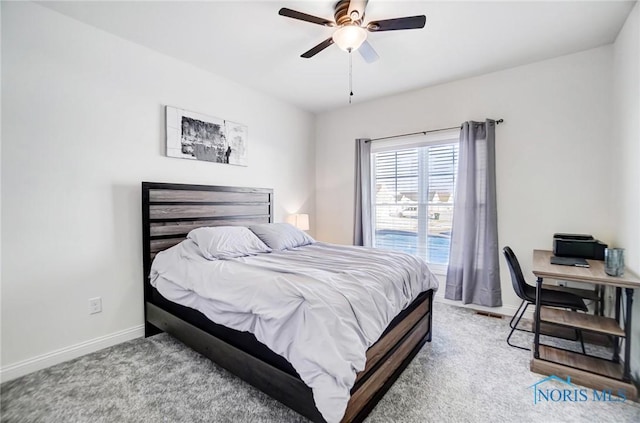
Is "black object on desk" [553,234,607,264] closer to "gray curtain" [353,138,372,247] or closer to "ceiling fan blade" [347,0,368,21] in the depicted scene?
"gray curtain" [353,138,372,247]

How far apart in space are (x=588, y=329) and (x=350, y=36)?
8.84 feet

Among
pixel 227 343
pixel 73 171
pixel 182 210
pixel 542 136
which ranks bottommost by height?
pixel 227 343

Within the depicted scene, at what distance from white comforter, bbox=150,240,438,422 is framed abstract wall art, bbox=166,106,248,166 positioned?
114 cm

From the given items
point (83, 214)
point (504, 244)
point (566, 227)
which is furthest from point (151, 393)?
point (566, 227)

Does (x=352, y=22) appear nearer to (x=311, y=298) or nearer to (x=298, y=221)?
(x=311, y=298)

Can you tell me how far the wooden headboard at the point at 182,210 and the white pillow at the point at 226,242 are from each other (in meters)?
0.32

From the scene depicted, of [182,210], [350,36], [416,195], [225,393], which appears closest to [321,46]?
[350,36]

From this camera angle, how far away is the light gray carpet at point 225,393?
1.60 metres

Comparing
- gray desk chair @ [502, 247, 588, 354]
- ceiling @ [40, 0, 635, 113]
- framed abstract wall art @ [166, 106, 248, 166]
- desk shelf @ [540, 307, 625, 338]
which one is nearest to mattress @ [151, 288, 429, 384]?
gray desk chair @ [502, 247, 588, 354]

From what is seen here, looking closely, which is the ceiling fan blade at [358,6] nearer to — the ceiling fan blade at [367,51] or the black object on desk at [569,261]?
the ceiling fan blade at [367,51]

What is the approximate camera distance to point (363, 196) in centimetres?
408

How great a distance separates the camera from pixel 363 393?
4.96 ft

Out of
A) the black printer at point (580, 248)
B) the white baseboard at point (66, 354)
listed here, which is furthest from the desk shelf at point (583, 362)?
the white baseboard at point (66, 354)

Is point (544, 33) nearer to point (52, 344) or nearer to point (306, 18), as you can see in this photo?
point (306, 18)
